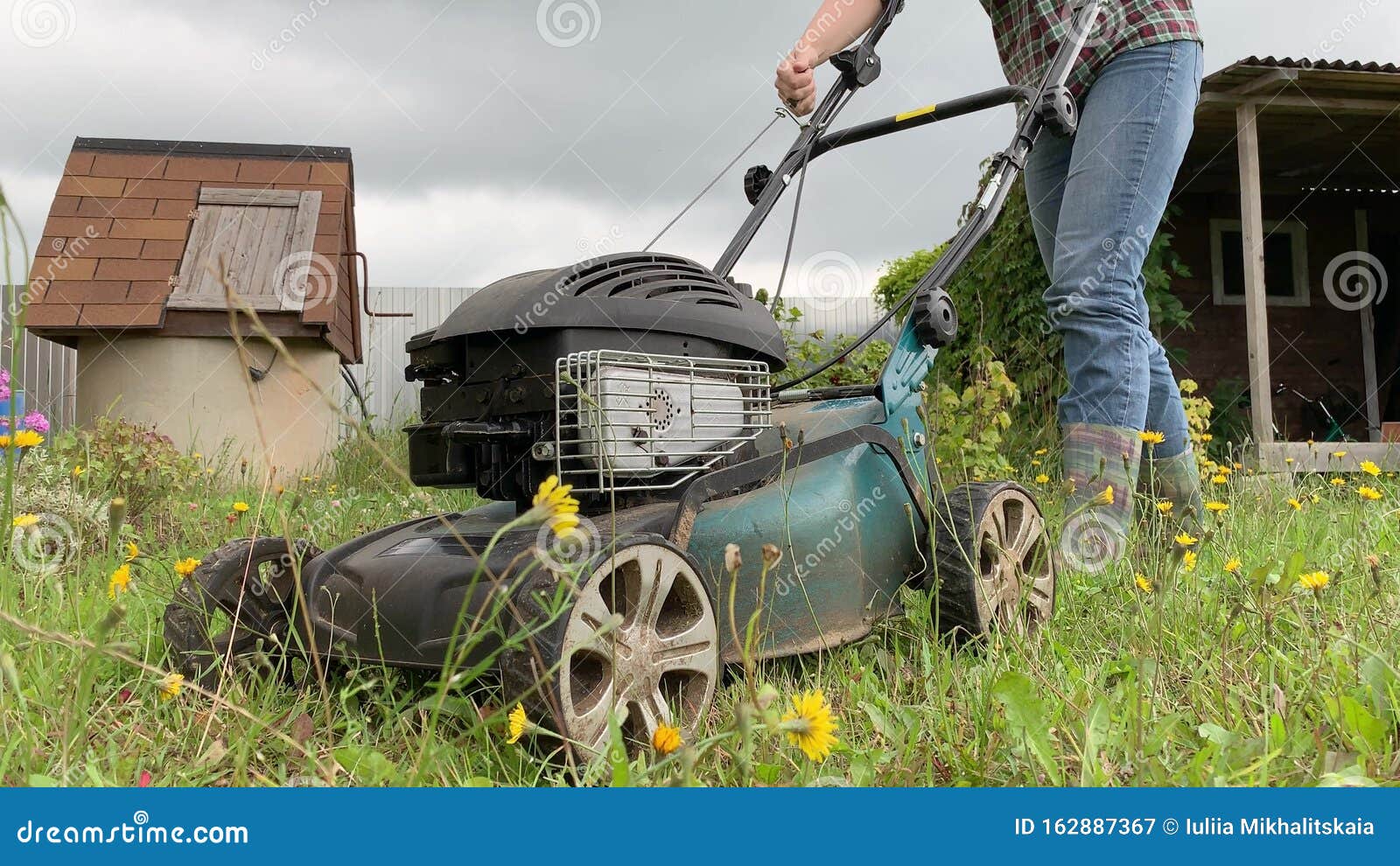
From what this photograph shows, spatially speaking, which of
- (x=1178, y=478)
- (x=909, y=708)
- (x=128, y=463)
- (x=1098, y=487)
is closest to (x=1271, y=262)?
(x=1178, y=478)

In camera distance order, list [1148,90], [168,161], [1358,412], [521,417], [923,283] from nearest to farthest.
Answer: [521,417] < [923,283] < [1148,90] < [168,161] < [1358,412]

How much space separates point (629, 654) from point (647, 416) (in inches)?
15.5

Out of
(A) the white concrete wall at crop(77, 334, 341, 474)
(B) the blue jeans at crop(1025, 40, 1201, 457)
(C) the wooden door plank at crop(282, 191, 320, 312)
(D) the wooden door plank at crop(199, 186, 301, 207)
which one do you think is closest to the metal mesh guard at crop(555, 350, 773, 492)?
(B) the blue jeans at crop(1025, 40, 1201, 457)

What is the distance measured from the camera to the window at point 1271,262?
8422 millimetres

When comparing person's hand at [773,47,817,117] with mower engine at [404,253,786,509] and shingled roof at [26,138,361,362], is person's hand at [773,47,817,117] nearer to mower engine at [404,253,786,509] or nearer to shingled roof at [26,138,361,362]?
mower engine at [404,253,786,509]

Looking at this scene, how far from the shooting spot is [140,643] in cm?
201

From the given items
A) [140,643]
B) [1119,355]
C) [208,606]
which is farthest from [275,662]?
[1119,355]

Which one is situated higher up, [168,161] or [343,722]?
[168,161]

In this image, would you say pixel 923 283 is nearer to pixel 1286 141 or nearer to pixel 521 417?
pixel 521 417

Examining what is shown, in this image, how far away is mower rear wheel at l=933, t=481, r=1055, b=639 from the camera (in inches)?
73.0

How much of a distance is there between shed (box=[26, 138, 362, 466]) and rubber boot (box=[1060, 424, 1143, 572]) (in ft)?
15.8

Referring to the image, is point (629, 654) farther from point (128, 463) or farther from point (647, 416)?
point (128, 463)

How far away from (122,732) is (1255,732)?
1566 mm

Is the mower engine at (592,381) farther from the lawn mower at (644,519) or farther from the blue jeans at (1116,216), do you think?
the blue jeans at (1116,216)
